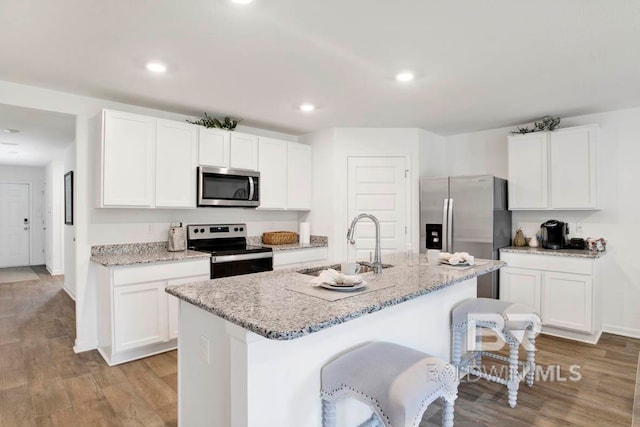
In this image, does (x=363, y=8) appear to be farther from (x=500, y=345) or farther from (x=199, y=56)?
(x=500, y=345)

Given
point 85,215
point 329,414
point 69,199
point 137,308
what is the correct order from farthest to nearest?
1. point 69,199
2. point 85,215
3. point 137,308
4. point 329,414

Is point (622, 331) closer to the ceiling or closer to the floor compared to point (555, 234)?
closer to the floor

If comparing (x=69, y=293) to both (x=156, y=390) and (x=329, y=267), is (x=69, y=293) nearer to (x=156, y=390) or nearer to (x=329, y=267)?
(x=156, y=390)

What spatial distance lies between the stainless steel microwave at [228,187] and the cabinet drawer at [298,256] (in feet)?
2.20

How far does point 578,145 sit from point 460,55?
7.15 feet

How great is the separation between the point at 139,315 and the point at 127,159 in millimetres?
1390

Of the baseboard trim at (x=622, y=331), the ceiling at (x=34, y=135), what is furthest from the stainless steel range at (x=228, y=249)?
the baseboard trim at (x=622, y=331)

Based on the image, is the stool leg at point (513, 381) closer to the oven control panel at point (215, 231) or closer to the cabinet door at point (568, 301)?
the cabinet door at point (568, 301)

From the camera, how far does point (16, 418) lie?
227cm

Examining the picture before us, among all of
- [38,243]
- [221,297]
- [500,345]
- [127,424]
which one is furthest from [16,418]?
[38,243]

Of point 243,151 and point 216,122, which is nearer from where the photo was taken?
point 216,122

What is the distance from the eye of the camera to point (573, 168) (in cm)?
377

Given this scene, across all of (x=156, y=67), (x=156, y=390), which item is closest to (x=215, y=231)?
(x=156, y=390)

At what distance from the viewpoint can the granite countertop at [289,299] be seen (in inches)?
48.6
